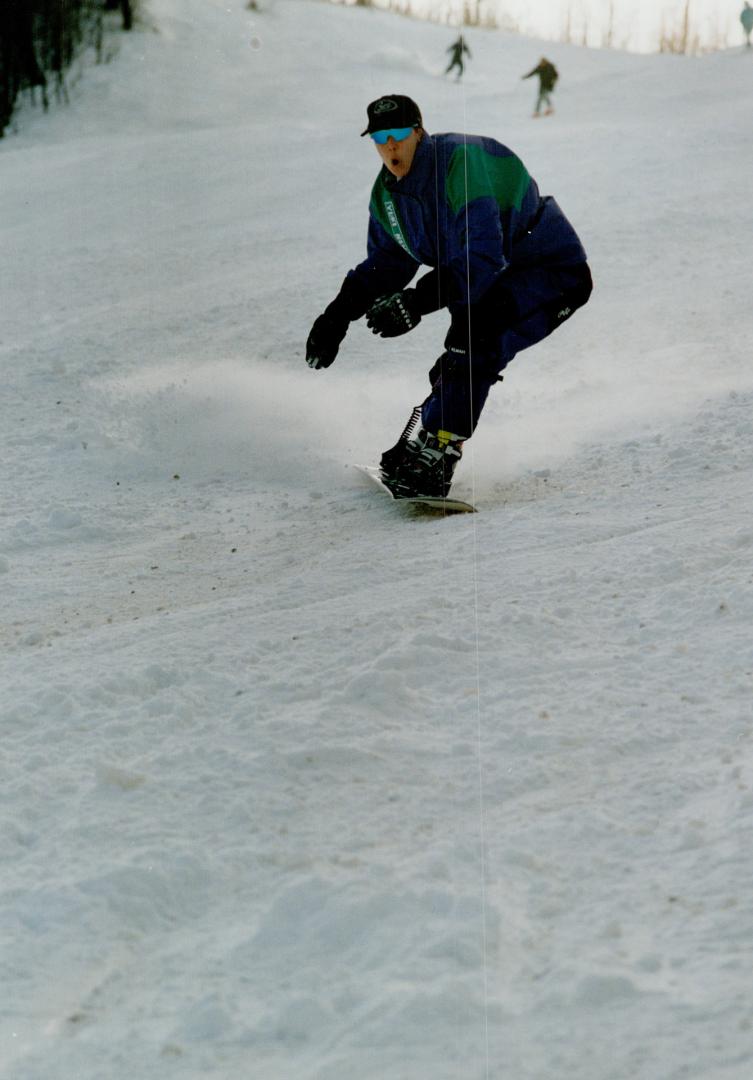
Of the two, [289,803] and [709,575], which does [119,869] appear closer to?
[289,803]

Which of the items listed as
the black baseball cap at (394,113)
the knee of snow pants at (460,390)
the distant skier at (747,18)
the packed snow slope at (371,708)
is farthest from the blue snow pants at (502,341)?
the distant skier at (747,18)

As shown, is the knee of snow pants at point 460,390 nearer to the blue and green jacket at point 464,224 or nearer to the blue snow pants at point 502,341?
the blue snow pants at point 502,341

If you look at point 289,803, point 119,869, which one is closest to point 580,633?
point 289,803

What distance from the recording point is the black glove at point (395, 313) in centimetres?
407

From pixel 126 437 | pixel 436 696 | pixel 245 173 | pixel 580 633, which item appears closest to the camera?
pixel 436 696

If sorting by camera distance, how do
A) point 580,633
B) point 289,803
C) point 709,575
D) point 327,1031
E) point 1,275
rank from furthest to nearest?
point 1,275 → point 709,575 → point 580,633 → point 289,803 → point 327,1031

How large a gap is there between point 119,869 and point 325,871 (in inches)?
14.7

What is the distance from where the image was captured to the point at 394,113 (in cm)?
388

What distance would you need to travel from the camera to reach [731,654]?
2.64m

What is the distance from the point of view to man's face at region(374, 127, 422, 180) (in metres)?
3.89

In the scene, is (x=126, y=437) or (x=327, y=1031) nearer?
(x=327, y=1031)

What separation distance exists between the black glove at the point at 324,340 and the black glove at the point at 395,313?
353mm

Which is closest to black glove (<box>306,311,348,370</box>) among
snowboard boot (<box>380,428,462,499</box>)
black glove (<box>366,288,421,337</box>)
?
black glove (<box>366,288,421,337</box>)

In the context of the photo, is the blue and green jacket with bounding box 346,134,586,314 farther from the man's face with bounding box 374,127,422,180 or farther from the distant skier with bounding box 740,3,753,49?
the distant skier with bounding box 740,3,753,49
